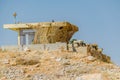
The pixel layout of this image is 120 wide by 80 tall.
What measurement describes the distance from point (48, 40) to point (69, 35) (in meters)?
1.84

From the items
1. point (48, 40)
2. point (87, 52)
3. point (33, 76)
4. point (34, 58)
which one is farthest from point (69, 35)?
point (33, 76)

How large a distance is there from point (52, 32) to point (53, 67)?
588cm

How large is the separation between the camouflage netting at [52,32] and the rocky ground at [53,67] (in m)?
3.39

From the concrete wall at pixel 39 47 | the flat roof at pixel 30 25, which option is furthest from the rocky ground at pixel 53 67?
the flat roof at pixel 30 25

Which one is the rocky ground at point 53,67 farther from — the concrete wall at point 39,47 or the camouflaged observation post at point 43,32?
the camouflaged observation post at point 43,32

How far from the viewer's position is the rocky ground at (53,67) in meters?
24.7

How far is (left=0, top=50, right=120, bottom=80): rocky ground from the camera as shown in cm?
2469

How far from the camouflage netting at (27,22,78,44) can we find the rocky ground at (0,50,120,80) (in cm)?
339

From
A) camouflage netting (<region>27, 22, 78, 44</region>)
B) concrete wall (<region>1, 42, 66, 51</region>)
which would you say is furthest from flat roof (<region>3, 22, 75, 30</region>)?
concrete wall (<region>1, 42, 66, 51</region>)

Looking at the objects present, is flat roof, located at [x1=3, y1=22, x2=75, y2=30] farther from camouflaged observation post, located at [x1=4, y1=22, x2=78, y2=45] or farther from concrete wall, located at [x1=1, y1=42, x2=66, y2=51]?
concrete wall, located at [x1=1, y1=42, x2=66, y2=51]

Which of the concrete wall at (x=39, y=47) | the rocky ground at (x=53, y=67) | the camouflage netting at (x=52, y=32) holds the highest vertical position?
the camouflage netting at (x=52, y=32)

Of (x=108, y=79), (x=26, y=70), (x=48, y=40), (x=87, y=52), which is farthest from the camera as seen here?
(x=48, y=40)

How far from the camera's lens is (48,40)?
102ft

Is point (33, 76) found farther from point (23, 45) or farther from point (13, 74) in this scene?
point (23, 45)
